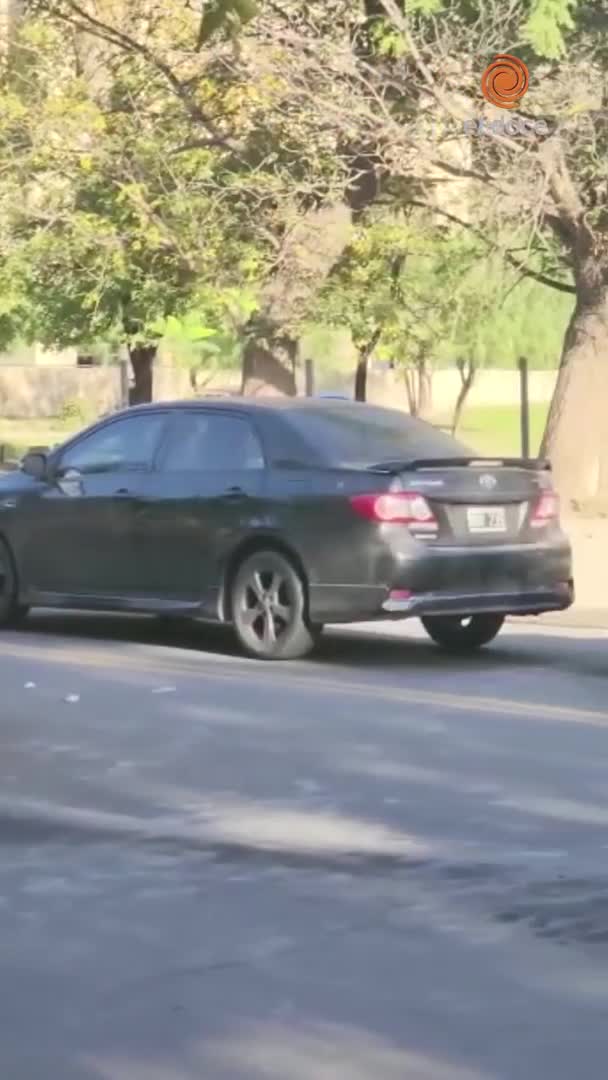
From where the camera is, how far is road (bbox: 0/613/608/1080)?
5.59 metres

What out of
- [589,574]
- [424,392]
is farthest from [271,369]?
[424,392]

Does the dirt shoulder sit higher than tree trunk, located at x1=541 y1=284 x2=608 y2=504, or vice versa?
tree trunk, located at x1=541 y1=284 x2=608 y2=504

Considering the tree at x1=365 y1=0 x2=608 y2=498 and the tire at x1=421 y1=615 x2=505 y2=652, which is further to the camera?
the tree at x1=365 y1=0 x2=608 y2=498

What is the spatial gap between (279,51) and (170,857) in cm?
1539

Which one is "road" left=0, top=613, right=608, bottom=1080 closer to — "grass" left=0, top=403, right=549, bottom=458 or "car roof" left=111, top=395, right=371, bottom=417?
"car roof" left=111, top=395, right=371, bottom=417

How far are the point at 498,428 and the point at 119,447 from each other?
4175 centimetres

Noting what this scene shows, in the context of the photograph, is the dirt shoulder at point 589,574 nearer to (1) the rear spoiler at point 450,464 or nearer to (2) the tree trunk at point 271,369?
(1) the rear spoiler at point 450,464

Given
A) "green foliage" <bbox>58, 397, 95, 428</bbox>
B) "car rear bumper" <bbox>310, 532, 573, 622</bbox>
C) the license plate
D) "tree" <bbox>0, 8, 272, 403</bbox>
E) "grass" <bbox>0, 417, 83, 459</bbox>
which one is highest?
"tree" <bbox>0, 8, 272, 403</bbox>

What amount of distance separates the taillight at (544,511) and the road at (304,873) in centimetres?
105

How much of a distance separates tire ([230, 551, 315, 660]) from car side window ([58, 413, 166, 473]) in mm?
1301

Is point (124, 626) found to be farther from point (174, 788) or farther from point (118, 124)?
point (118, 124)

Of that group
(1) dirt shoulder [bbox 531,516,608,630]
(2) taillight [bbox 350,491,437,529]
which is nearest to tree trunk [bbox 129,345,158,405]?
(1) dirt shoulder [bbox 531,516,608,630]

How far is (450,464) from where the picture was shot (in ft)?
42.8

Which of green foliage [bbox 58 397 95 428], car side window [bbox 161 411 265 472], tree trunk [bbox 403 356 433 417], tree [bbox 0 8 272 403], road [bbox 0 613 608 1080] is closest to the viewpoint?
road [bbox 0 613 608 1080]
